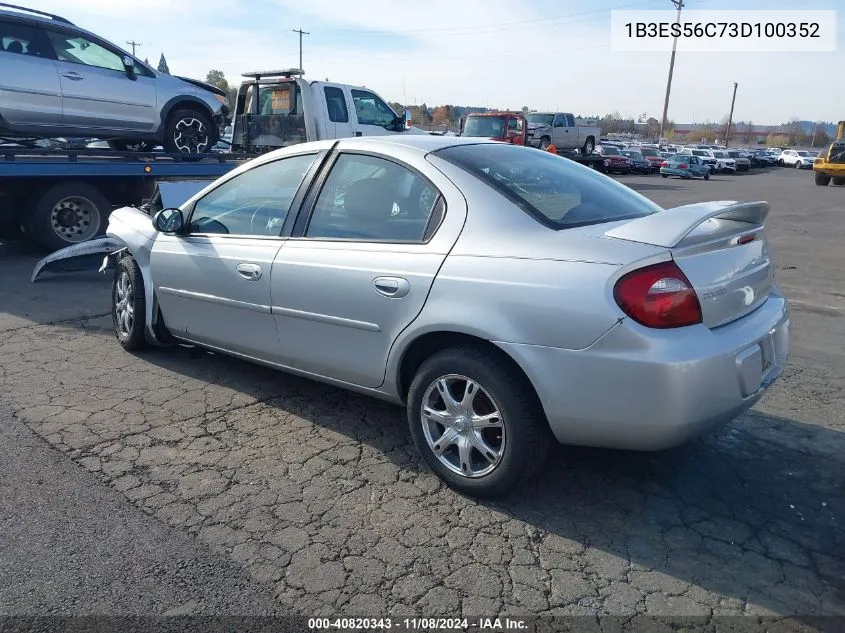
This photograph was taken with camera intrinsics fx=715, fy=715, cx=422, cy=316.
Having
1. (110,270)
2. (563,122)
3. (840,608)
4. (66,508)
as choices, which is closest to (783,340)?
(840,608)

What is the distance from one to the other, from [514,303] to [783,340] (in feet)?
4.50

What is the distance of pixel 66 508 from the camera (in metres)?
3.13

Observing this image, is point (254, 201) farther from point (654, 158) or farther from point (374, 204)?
point (654, 158)

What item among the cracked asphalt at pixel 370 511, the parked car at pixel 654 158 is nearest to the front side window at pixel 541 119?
the parked car at pixel 654 158

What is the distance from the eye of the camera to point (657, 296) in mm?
2746

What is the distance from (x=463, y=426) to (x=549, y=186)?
1.27m

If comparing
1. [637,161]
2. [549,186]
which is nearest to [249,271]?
[549,186]

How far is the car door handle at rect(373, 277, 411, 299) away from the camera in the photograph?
3.28 metres

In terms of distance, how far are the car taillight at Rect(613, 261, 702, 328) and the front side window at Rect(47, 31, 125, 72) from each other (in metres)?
8.59

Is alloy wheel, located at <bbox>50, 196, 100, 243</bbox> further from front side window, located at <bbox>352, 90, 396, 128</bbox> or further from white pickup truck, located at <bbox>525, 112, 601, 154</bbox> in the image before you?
white pickup truck, located at <bbox>525, 112, 601, 154</bbox>

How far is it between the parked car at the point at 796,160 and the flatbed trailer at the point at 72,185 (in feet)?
191

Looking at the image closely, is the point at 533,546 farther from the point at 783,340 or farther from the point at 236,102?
the point at 236,102

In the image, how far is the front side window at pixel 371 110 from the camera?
13195mm

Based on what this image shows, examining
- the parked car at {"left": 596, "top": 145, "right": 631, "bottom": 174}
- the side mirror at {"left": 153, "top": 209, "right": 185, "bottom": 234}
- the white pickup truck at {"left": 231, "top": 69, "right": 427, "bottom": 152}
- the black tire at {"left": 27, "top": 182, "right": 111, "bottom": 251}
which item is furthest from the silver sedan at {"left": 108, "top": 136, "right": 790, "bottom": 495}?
the parked car at {"left": 596, "top": 145, "right": 631, "bottom": 174}
